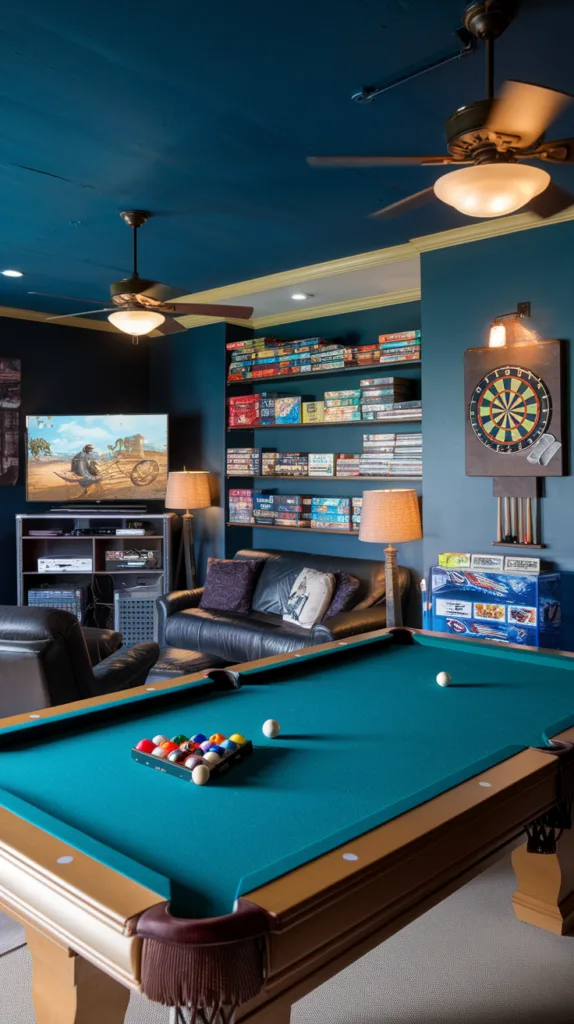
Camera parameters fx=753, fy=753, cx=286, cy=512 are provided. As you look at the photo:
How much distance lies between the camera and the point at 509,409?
4164mm

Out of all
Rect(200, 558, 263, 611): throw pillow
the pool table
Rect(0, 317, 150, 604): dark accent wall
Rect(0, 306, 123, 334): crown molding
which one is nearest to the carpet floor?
the pool table

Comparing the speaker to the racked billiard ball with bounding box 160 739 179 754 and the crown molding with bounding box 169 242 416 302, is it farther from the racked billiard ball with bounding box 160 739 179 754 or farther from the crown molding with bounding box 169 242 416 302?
the racked billiard ball with bounding box 160 739 179 754

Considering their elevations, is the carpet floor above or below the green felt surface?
below

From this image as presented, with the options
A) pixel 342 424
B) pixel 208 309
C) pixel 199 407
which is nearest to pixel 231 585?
pixel 342 424

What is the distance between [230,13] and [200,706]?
2090 millimetres

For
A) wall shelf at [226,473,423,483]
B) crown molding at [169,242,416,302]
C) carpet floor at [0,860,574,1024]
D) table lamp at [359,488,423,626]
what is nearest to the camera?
carpet floor at [0,860,574,1024]

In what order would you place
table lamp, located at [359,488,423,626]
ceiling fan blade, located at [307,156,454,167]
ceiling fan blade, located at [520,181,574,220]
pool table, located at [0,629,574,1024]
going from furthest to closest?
1. table lamp, located at [359,488,423,626]
2. ceiling fan blade, located at [520,181,574,220]
3. ceiling fan blade, located at [307,156,454,167]
4. pool table, located at [0,629,574,1024]

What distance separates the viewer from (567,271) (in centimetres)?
393

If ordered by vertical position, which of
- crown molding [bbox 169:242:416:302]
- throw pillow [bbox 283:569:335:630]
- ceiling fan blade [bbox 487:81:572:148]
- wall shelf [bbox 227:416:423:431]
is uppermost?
crown molding [bbox 169:242:416:302]

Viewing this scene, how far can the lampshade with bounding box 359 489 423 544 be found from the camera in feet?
14.7

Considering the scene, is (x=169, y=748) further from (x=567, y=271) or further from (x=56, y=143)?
(x=567, y=271)

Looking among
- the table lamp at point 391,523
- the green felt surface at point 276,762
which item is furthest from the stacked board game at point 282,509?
the green felt surface at point 276,762

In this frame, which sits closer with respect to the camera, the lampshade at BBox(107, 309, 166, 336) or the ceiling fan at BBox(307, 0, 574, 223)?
the ceiling fan at BBox(307, 0, 574, 223)

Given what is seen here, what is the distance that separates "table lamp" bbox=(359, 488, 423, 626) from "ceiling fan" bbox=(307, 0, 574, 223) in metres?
2.26
